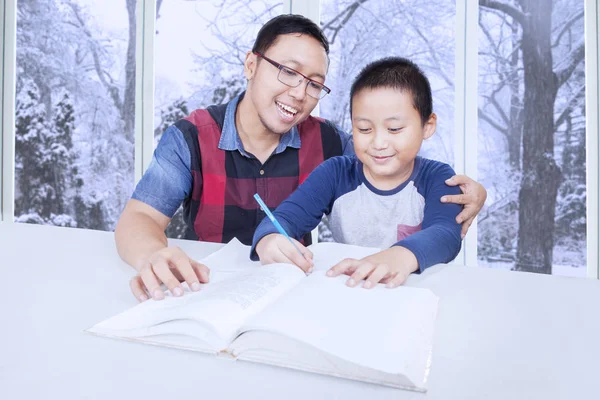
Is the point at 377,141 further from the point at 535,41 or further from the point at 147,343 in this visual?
the point at 535,41

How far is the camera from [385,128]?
1.22 meters

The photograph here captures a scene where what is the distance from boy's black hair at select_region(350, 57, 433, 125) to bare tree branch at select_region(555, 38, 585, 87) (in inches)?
67.8

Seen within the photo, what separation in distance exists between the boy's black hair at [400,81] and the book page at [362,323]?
2.23ft

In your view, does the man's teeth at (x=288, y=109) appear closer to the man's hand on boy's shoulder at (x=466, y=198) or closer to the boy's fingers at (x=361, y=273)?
the man's hand on boy's shoulder at (x=466, y=198)

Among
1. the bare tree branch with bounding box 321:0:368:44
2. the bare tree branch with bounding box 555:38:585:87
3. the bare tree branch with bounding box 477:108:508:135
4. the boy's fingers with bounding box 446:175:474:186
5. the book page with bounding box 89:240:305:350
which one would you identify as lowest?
the book page with bounding box 89:240:305:350

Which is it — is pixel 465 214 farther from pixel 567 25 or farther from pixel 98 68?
pixel 98 68

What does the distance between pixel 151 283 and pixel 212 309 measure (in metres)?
0.17

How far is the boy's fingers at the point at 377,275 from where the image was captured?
71cm

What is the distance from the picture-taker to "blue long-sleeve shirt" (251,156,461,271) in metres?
Result: 1.20

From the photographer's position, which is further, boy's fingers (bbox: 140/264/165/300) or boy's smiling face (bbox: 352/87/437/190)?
boy's smiling face (bbox: 352/87/437/190)

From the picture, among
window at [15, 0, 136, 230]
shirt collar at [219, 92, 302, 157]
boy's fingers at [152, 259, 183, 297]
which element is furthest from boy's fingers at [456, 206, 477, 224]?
window at [15, 0, 136, 230]

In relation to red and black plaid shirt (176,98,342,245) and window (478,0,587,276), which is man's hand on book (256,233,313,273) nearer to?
red and black plaid shirt (176,98,342,245)

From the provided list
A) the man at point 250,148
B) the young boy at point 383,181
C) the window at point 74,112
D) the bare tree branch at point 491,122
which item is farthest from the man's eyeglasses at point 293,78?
the window at point 74,112

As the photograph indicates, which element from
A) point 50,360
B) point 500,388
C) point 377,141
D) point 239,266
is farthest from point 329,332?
point 377,141
